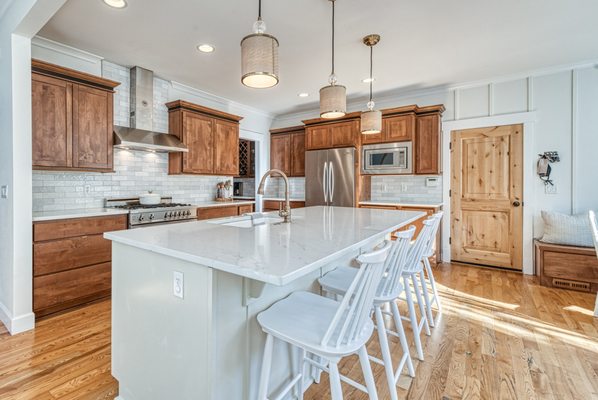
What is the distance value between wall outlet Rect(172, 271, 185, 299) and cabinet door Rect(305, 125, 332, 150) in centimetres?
413

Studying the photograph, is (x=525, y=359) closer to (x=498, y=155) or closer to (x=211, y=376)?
(x=211, y=376)

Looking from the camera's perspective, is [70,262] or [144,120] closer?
[70,262]

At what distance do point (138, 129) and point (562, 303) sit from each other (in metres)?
5.11

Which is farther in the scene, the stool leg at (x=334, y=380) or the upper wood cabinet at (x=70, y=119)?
the upper wood cabinet at (x=70, y=119)

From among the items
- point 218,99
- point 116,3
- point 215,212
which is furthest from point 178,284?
point 218,99

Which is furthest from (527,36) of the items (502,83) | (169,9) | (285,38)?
(169,9)

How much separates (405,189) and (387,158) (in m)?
0.67

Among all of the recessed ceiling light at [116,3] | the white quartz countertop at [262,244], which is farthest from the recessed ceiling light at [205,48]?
the white quartz countertop at [262,244]

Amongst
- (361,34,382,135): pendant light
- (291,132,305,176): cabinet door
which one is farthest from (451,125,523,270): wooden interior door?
(291,132,305,176): cabinet door

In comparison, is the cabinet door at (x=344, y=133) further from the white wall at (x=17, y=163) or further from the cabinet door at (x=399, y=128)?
the white wall at (x=17, y=163)

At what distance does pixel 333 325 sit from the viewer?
1.07 m

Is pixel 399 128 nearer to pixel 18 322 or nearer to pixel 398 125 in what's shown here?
pixel 398 125

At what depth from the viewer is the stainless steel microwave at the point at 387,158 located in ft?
14.6

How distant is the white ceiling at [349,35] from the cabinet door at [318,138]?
1.10m
